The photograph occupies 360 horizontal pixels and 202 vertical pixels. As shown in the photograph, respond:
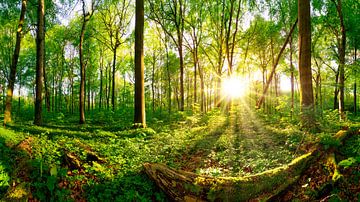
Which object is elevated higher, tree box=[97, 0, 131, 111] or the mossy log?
tree box=[97, 0, 131, 111]

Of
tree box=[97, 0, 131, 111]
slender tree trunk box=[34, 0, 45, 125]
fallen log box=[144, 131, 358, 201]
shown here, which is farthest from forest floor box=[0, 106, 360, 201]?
tree box=[97, 0, 131, 111]

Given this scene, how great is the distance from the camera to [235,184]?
5.38 m

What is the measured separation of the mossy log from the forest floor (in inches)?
8.7

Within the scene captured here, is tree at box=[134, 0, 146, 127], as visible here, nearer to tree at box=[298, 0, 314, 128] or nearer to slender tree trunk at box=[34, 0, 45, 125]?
slender tree trunk at box=[34, 0, 45, 125]

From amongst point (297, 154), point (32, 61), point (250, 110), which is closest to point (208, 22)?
point (250, 110)

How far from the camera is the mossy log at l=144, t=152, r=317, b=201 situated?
5.14 meters

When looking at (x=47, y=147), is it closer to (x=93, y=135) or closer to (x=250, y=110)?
(x=93, y=135)

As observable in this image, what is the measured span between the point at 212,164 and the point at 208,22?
2339 cm

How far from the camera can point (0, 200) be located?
435 cm

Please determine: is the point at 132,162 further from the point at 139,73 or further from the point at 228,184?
the point at 139,73

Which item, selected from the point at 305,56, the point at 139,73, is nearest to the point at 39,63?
the point at 139,73

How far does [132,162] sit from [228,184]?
122 inches

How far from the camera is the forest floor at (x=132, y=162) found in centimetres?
481

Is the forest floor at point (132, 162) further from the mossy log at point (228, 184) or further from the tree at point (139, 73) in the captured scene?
the tree at point (139, 73)
